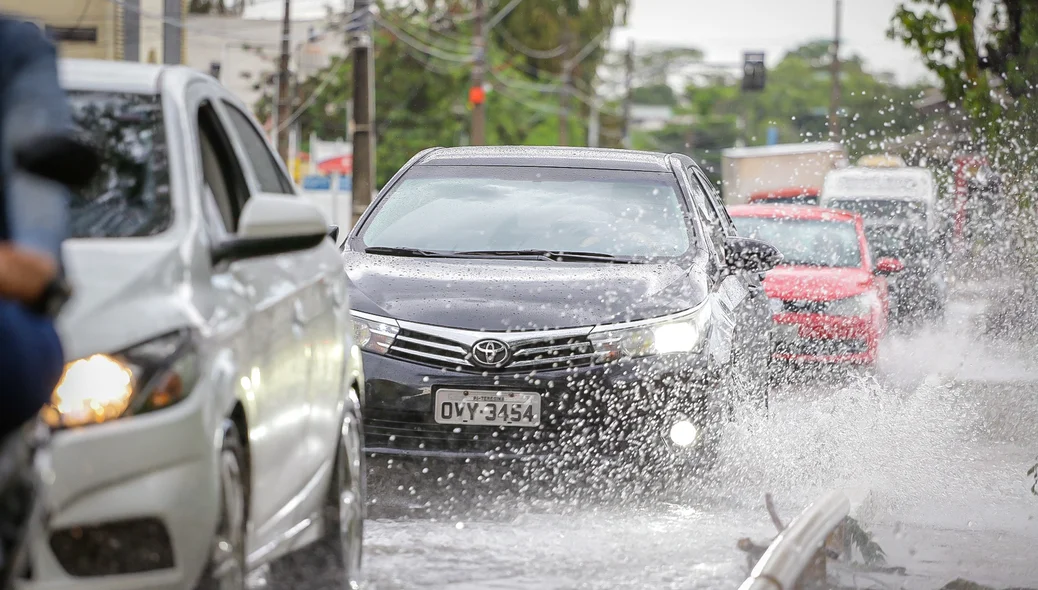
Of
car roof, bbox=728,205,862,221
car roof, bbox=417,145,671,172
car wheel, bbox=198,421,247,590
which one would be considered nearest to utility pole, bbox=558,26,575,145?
car roof, bbox=728,205,862,221

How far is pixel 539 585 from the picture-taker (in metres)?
5.86

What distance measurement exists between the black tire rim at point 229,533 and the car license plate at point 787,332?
11.2 m

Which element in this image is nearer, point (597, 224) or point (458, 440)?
point (458, 440)

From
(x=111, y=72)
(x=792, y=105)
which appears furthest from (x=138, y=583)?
(x=792, y=105)

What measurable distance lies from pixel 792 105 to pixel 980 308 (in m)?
125

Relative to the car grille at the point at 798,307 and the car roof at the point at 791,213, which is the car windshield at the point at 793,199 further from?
the car grille at the point at 798,307

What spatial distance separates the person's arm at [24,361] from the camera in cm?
261

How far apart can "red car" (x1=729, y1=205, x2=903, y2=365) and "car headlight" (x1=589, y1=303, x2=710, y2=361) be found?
21.5 feet

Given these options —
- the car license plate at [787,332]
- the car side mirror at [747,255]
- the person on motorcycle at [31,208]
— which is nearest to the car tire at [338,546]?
the person on motorcycle at [31,208]

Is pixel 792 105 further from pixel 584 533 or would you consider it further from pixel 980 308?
pixel 584 533

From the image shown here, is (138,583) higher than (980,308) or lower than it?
higher

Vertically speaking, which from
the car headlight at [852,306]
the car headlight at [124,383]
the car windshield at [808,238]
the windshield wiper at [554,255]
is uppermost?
the car headlight at [124,383]

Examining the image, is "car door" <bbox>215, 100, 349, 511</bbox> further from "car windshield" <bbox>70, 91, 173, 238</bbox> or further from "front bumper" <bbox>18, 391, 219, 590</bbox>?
"front bumper" <bbox>18, 391, 219, 590</bbox>

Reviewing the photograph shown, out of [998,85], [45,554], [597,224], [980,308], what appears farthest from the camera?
[980,308]
